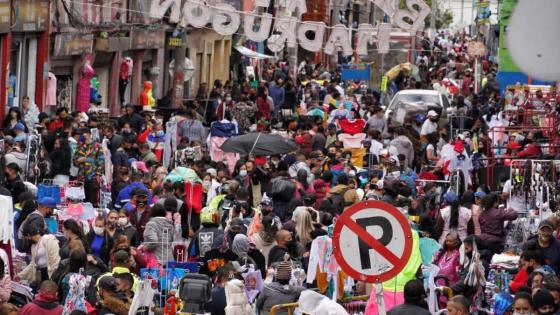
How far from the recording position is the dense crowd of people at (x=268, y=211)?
1171 centimetres

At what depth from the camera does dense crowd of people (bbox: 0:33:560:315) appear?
11.7 meters

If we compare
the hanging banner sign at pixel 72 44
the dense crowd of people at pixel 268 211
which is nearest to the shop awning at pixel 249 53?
the hanging banner sign at pixel 72 44

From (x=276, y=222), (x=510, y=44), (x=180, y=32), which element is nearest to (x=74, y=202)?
(x=276, y=222)

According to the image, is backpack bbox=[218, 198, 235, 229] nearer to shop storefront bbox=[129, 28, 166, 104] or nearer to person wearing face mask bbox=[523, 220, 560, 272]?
person wearing face mask bbox=[523, 220, 560, 272]

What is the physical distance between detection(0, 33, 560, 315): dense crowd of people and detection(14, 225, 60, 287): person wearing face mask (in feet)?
0.06

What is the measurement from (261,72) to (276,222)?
42389 mm

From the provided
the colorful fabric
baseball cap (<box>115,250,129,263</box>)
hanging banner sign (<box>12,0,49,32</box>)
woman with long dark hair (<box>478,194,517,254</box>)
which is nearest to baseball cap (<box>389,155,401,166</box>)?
the colorful fabric

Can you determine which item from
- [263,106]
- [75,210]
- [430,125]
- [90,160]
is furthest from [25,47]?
[75,210]

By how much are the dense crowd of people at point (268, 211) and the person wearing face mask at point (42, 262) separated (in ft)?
0.06

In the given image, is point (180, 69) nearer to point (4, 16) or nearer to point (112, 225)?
point (4, 16)

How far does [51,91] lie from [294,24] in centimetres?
1460

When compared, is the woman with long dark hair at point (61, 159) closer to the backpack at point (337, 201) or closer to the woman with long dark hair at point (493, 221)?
the backpack at point (337, 201)

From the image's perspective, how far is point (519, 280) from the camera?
12.8 m

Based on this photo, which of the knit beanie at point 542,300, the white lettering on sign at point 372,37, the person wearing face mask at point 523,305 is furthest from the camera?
the white lettering on sign at point 372,37
